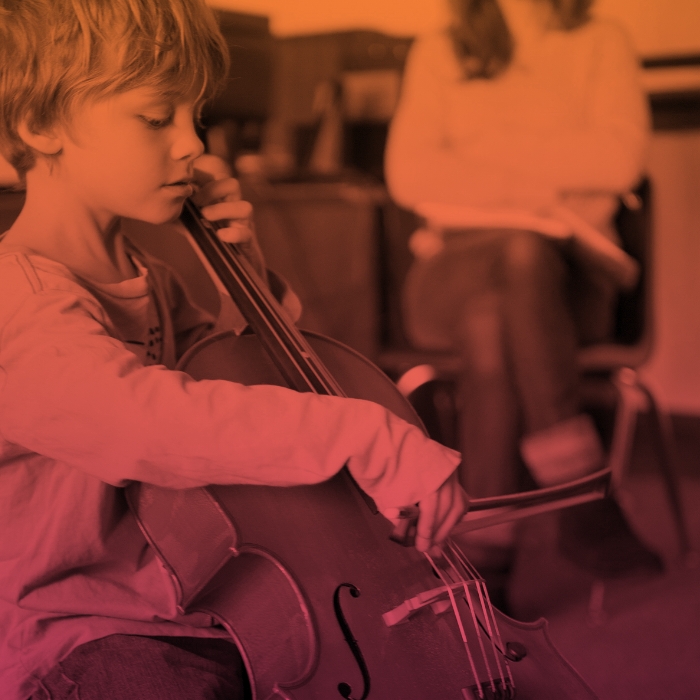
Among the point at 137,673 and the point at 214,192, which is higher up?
the point at 214,192

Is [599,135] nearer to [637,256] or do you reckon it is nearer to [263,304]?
[637,256]

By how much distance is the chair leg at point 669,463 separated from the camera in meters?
1.09

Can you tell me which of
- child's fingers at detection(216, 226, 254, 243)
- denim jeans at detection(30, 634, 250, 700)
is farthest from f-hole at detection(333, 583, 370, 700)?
child's fingers at detection(216, 226, 254, 243)

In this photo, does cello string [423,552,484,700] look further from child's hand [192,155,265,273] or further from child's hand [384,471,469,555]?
child's hand [192,155,265,273]

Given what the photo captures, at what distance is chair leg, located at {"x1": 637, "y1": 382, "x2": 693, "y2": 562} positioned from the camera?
3.58 feet

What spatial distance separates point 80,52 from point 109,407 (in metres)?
0.26

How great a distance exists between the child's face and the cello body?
22cm

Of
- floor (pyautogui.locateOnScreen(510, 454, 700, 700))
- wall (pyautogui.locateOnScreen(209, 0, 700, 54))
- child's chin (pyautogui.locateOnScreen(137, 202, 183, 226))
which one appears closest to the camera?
child's chin (pyautogui.locateOnScreen(137, 202, 183, 226))

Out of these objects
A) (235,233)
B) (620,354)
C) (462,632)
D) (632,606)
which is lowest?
(632,606)

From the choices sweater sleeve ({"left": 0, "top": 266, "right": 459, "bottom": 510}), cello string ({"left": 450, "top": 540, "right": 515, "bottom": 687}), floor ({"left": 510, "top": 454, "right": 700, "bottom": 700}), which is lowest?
floor ({"left": 510, "top": 454, "right": 700, "bottom": 700})

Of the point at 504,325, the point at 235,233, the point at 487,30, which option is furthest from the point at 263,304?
the point at 487,30

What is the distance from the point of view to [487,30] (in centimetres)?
101

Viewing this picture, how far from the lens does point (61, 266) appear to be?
57 centimetres

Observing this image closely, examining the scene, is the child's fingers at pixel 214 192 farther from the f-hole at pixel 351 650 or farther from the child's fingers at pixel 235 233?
the f-hole at pixel 351 650
